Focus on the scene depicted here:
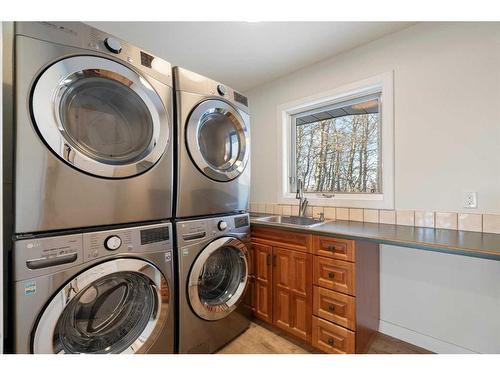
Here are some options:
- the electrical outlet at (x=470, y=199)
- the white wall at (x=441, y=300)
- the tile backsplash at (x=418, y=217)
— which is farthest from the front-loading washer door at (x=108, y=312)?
the electrical outlet at (x=470, y=199)

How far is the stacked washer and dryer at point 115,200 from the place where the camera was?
0.84 metres

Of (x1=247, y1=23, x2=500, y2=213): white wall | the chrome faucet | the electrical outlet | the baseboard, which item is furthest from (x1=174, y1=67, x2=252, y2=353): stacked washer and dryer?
the electrical outlet

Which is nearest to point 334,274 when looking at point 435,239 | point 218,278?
point 435,239

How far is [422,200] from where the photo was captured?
162 cm

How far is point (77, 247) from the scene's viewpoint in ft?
3.07

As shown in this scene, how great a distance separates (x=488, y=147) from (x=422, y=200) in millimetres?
479

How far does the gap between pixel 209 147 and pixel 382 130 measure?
1.42 m

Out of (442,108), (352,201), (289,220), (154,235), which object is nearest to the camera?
(154,235)

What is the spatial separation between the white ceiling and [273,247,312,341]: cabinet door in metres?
1.68

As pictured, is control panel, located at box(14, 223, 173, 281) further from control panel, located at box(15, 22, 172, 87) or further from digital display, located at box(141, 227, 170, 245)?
control panel, located at box(15, 22, 172, 87)

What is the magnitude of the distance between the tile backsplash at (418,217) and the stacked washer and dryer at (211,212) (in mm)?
861

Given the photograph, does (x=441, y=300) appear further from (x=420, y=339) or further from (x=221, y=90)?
(x=221, y=90)

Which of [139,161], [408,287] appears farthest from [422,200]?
[139,161]

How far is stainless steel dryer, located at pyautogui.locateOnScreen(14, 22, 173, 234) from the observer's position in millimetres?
838
